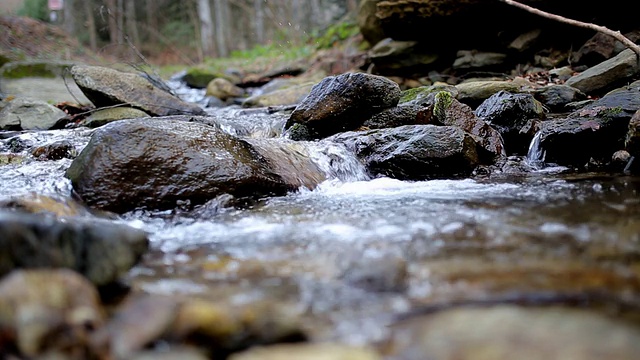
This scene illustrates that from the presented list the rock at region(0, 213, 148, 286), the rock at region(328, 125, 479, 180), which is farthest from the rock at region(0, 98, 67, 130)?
the rock at region(0, 213, 148, 286)

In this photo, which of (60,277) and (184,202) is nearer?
(60,277)

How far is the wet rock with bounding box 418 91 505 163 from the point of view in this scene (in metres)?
5.57

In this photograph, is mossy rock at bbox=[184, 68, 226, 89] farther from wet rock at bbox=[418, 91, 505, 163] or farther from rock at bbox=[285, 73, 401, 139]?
wet rock at bbox=[418, 91, 505, 163]

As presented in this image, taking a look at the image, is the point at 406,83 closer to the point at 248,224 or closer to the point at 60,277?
the point at 248,224

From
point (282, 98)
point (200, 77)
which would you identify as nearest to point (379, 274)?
point (282, 98)

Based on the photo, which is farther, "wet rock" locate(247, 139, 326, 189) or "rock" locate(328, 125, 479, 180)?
"rock" locate(328, 125, 479, 180)

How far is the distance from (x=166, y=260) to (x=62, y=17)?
29.2m

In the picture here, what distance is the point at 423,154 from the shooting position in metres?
4.91

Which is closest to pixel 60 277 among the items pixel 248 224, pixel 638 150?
→ pixel 248 224

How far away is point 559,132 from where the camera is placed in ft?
16.8

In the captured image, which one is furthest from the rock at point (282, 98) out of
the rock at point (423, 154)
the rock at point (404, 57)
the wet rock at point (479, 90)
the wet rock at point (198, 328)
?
the wet rock at point (198, 328)

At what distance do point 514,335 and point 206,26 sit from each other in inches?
850

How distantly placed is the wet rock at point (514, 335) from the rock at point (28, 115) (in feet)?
25.0

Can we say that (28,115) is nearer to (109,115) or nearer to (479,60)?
(109,115)
